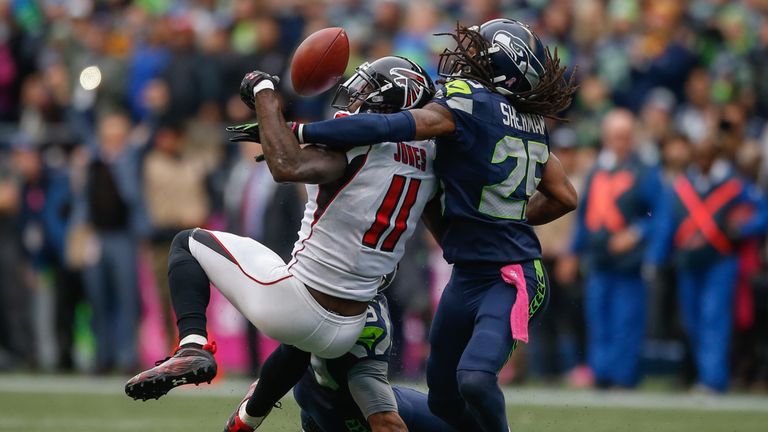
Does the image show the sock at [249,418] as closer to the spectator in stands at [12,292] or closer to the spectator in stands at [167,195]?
the spectator in stands at [167,195]

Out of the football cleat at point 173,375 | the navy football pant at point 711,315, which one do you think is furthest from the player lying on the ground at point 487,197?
the navy football pant at point 711,315

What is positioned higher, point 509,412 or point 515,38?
point 515,38

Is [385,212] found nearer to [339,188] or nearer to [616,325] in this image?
[339,188]

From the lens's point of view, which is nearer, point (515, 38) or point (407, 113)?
point (407, 113)

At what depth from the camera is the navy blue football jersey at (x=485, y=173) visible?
21.5 ft

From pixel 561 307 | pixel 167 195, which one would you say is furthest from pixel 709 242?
pixel 167 195

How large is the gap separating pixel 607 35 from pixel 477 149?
25.6ft

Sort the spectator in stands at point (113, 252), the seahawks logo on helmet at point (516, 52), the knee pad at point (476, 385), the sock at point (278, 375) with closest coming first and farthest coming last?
the knee pad at point (476, 385), the seahawks logo on helmet at point (516, 52), the sock at point (278, 375), the spectator in stands at point (113, 252)

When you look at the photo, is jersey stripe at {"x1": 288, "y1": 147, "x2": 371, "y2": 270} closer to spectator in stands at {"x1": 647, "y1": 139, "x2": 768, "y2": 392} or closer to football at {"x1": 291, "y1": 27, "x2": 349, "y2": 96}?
football at {"x1": 291, "y1": 27, "x2": 349, "y2": 96}

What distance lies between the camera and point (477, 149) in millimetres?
6551

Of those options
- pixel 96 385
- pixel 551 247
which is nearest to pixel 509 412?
pixel 551 247

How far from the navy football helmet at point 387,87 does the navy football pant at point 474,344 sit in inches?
33.4

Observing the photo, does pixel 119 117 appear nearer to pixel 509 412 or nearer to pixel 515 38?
pixel 509 412

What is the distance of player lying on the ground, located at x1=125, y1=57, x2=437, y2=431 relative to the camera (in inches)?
249
